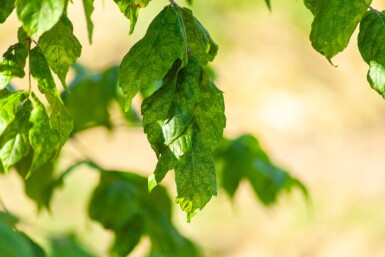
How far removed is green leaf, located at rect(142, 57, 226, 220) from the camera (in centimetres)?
108

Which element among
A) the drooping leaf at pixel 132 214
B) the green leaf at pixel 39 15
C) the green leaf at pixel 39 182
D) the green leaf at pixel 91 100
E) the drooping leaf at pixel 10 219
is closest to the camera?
the green leaf at pixel 39 15

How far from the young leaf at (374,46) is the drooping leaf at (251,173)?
1.18 m

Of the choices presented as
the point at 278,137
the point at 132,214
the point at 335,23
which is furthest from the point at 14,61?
the point at 278,137

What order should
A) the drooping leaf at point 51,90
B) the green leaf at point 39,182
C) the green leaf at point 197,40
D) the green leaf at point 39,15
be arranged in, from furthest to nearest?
the green leaf at point 39,182, the green leaf at point 197,40, the drooping leaf at point 51,90, the green leaf at point 39,15

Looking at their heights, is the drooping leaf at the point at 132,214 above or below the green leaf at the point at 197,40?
below

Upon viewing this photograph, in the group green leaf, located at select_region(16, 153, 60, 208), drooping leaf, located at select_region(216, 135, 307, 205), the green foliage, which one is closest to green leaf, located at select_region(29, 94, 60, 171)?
the green foliage

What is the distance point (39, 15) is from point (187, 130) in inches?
10.0

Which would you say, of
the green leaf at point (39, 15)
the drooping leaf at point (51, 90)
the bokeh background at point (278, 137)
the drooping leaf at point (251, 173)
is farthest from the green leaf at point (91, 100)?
the bokeh background at point (278, 137)

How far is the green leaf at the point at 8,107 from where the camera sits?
→ 42.7 inches

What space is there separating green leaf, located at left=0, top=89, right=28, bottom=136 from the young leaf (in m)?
0.46

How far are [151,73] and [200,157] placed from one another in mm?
126

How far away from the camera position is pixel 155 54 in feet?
3.62

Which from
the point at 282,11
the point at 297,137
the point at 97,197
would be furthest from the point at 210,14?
the point at 97,197

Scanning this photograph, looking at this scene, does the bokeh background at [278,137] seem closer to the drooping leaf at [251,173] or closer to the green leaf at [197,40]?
the drooping leaf at [251,173]
